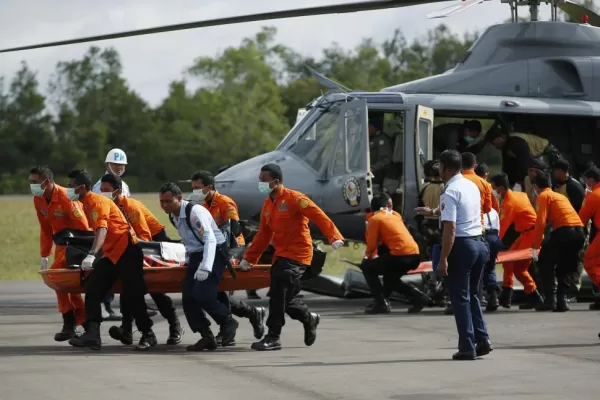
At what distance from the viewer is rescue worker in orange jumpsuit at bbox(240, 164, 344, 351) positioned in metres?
11.2

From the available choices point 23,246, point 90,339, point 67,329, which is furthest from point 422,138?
point 23,246

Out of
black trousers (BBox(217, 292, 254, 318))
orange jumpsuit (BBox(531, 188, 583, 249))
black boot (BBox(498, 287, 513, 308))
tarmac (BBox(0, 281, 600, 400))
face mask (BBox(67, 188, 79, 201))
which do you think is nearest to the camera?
tarmac (BBox(0, 281, 600, 400))

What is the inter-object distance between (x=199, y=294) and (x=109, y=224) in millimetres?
1095

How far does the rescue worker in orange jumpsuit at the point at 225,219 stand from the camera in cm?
1190

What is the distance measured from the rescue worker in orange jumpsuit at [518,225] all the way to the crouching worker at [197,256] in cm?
502

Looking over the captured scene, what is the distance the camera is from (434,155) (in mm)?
17266

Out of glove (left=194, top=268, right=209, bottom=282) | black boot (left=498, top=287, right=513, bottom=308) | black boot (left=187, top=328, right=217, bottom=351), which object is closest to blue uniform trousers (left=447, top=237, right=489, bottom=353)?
glove (left=194, top=268, right=209, bottom=282)

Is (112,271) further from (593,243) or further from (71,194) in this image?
(593,243)

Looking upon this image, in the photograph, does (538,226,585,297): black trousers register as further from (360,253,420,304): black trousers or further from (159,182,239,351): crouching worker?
(159,182,239,351): crouching worker

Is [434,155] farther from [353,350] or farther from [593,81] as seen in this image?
[353,350]

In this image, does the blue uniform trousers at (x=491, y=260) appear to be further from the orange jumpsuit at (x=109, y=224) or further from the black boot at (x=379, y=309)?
the orange jumpsuit at (x=109, y=224)

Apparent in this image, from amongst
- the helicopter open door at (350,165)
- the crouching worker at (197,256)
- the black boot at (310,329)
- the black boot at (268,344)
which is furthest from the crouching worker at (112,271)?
the helicopter open door at (350,165)

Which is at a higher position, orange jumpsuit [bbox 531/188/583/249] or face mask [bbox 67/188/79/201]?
face mask [bbox 67/188/79/201]

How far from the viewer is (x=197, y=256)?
11.2 meters
